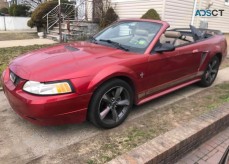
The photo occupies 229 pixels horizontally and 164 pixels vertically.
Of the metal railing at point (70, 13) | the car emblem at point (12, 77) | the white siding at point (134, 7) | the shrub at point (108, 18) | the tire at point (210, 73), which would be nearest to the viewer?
the car emblem at point (12, 77)

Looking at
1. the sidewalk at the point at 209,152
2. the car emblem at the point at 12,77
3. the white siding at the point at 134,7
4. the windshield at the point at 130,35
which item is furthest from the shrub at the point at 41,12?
the sidewalk at the point at 209,152

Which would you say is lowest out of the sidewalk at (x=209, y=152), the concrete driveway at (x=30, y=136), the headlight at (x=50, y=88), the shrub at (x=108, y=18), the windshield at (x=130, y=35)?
the sidewalk at (x=209, y=152)

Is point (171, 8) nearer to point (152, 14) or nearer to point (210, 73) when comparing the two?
point (152, 14)

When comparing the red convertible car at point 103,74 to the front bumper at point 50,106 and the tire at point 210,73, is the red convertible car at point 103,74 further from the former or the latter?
the tire at point 210,73

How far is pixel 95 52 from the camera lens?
3391 mm

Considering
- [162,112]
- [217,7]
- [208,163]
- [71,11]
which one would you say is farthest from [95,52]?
[217,7]

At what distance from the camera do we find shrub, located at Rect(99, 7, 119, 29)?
11898 mm

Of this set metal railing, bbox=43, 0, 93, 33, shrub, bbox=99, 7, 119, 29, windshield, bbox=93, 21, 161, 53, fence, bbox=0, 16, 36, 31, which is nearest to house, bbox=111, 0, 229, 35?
shrub, bbox=99, 7, 119, 29

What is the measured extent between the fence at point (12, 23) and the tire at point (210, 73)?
50.6 feet

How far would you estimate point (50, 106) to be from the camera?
8.66 feet

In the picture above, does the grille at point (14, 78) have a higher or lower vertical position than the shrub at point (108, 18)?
lower

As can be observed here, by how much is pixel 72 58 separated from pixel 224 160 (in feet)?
6.94

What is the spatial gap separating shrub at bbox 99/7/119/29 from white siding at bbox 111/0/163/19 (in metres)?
0.51

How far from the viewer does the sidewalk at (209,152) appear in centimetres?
287
